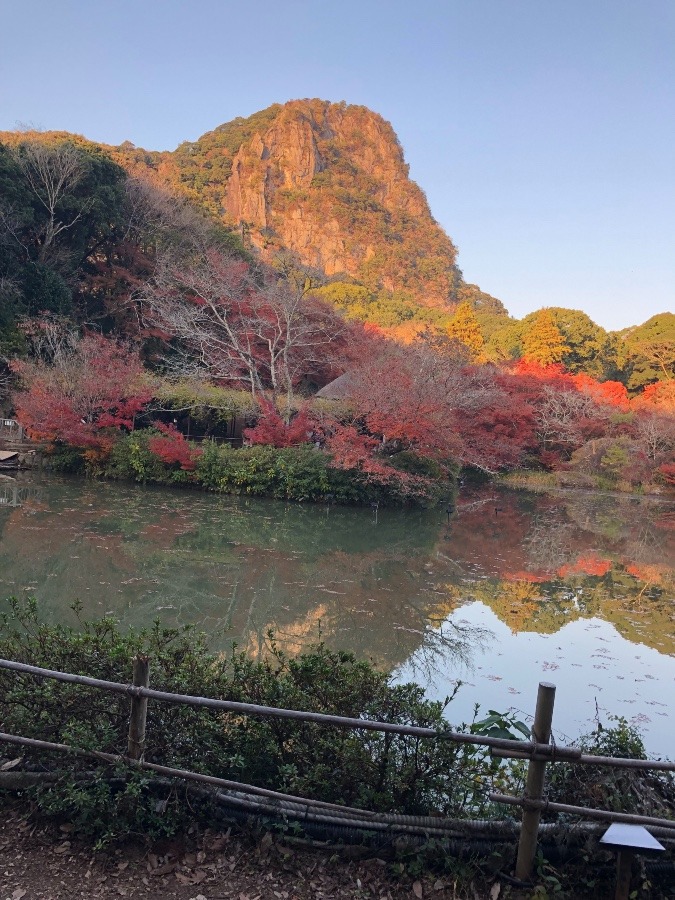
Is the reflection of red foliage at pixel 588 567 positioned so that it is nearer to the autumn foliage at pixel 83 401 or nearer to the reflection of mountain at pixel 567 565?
the reflection of mountain at pixel 567 565

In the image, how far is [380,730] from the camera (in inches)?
94.8

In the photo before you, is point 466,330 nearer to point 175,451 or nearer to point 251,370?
point 251,370

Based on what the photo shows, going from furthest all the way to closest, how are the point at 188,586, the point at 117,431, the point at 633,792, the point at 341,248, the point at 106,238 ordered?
the point at 341,248 < the point at 106,238 < the point at 117,431 < the point at 188,586 < the point at 633,792

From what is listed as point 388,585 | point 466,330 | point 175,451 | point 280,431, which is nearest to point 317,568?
point 388,585

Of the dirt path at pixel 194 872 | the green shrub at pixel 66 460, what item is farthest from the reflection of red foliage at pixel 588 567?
the green shrub at pixel 66 460

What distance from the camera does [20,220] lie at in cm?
1830

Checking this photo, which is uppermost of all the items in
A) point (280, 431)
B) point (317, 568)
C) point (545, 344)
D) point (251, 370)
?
point (545, 344)

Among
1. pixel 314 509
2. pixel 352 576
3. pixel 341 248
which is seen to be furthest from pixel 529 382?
pixel 341 248

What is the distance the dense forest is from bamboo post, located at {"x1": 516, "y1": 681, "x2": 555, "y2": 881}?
35.4 feet

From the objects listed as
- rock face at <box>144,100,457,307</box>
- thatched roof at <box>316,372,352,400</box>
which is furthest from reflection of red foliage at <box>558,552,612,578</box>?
rock face at <box>144,100,457,307</box>

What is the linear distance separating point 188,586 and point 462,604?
3222mm

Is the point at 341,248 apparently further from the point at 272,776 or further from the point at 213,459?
the point at 272,776

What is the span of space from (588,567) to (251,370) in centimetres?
900

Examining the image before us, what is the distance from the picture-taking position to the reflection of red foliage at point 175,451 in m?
13.8
